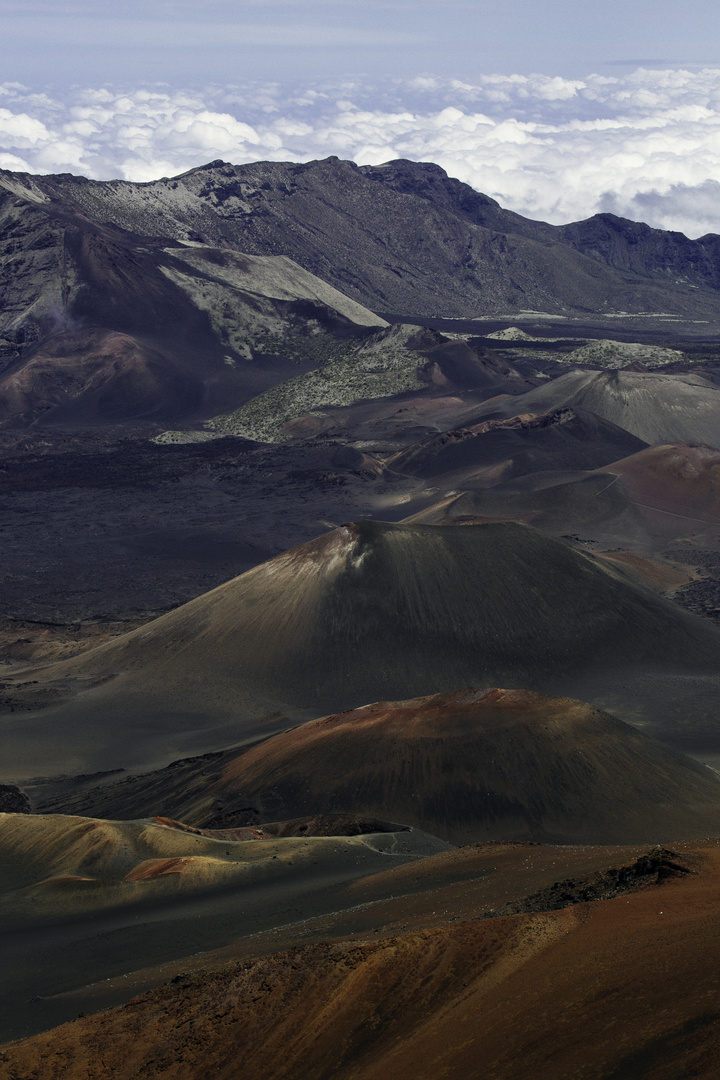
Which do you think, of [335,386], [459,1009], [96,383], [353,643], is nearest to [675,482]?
[353,643]

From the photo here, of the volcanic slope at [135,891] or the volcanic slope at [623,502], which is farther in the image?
the volcanic slope at [623,502]

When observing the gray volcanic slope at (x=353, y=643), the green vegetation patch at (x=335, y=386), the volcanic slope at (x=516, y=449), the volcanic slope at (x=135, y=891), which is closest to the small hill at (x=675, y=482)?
the volcanic slope at (x=516, y=449)

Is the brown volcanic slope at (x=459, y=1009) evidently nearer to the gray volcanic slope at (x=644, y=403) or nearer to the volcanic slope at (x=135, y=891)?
the volcanic slope at (x=135, y=891)

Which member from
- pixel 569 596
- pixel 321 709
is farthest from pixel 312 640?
pixel 569 596

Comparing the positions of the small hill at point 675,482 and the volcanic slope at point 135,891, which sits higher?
the small hill at point 675,482

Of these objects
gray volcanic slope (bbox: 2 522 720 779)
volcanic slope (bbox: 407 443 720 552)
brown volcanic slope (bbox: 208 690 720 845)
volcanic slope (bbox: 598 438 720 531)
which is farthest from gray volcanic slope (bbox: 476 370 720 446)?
brown volcanic slope (bbox: 208 690 720 845)

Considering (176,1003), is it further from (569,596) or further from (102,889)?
(569,596)

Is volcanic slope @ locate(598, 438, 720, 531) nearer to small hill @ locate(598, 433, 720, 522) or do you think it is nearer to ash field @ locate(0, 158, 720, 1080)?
small hill @ locate(598, 433, 720, 522)
